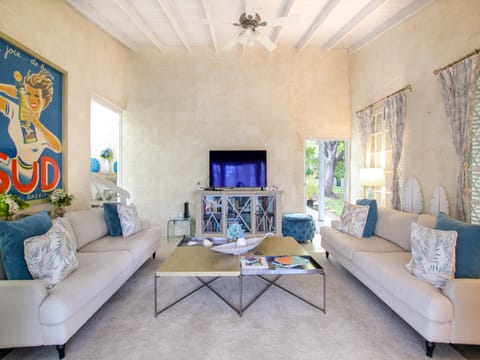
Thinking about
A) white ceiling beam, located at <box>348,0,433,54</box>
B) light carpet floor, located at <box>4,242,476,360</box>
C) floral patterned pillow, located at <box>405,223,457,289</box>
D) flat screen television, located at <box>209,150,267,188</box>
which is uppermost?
white ceiling beam, located at <box>348,0,433,54</box>

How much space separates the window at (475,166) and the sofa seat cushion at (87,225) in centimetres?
404

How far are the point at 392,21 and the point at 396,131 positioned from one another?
1621mm

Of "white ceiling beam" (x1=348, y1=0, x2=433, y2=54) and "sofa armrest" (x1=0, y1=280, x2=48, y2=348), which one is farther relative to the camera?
"white ceiling beam" (x1=348, y1=0, x2=433, y2=54)

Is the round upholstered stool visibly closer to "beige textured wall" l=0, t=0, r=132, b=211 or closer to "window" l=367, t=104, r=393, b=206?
"window" l=367, t=104, r=393, b=206

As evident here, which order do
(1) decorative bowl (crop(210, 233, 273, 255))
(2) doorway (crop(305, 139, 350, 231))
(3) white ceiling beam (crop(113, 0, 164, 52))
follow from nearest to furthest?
(1) decorative bowl (crop(210, 233, 273, 255)), (3) white ceiling beam (crop(113, 0, 164, 52)), (2) doorway (crop(305, 139, 350, 231))

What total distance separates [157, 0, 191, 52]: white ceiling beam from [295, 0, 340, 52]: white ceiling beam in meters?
2.04

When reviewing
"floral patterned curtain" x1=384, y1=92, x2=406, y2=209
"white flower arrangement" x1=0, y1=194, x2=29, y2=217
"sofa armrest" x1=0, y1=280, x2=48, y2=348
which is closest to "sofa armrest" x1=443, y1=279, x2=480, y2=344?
"floral patterned curtain" x1=384, y1=92, x2=406, y2=209

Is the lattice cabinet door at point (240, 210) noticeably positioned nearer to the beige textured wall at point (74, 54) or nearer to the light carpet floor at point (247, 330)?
the light carpet floor at point (247, 330)

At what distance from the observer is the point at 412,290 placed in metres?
1.81

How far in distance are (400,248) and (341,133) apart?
2.74 metres

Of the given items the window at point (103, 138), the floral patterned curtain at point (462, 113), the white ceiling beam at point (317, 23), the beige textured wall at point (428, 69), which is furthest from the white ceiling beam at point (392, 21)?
the window at point (103, 138)

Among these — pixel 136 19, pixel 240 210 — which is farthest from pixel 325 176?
pixel 136 19

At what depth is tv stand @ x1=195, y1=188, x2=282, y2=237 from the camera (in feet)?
14.6

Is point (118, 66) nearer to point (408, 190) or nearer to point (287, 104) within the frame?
point (287, 104)
